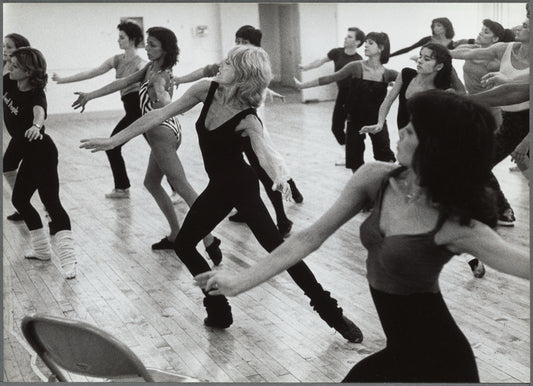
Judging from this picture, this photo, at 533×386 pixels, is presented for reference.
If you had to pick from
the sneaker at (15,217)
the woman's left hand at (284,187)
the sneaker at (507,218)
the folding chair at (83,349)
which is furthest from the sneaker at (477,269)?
the sneaker at (15,217)

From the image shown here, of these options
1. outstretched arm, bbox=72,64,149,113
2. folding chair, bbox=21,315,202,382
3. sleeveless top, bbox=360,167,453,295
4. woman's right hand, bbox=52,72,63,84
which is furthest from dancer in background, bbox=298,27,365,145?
folding chair, bbox=21,315,202,382

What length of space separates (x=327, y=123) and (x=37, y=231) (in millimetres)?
7676

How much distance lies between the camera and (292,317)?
4.16 m

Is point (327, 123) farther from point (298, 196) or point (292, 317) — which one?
point (292, 317)

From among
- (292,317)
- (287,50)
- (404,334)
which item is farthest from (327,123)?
(404,334)

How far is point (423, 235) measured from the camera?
76.5 inches

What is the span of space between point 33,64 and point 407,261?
3.53 meters

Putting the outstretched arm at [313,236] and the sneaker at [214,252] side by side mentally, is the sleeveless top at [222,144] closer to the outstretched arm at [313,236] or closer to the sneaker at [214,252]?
the sneaker at [214,252]

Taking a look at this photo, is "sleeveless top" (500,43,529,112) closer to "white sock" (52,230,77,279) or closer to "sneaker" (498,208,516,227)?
"sneaker" (498,208,516,227)

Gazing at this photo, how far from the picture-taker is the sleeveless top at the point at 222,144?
368 centimetres

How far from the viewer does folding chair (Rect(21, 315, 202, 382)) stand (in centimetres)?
188

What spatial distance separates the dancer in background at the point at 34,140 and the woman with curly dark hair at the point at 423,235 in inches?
119

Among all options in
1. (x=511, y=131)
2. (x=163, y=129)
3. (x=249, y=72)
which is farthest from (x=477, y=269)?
(x=163, y=129)

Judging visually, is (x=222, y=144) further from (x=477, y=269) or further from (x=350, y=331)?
(x=477, y=269)
